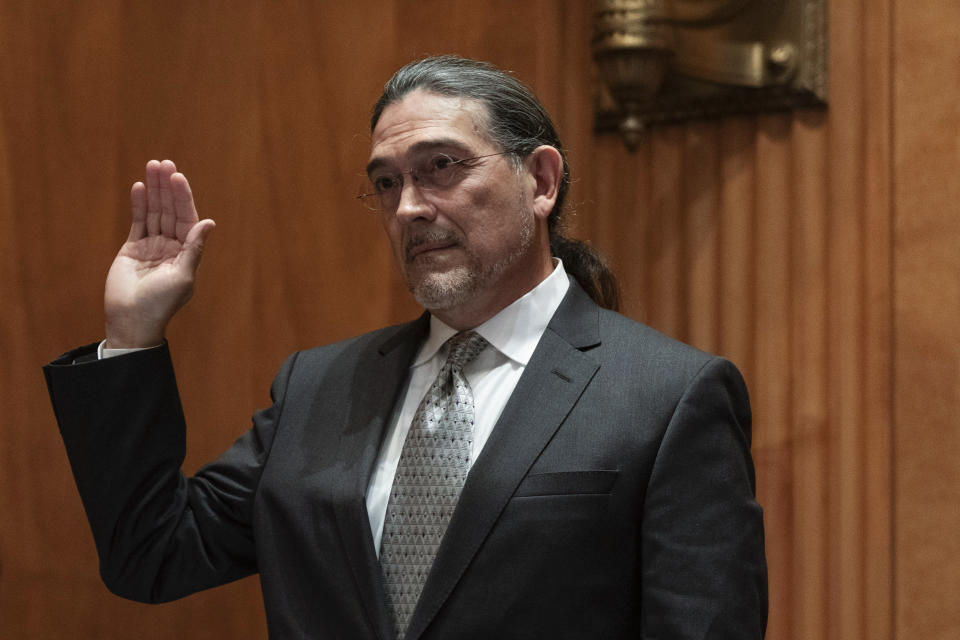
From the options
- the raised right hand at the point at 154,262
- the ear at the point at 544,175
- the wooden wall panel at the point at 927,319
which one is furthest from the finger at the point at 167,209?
the wooden wall panel at the point at 927,319

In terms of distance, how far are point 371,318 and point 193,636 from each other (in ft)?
2.44

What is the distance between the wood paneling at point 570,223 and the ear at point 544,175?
0.41 meters

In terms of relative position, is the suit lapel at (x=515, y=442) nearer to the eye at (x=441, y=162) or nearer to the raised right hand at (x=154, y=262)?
the eye at (x=441, y=162)

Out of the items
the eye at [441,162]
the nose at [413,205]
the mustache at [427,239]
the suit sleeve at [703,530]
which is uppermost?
the eye at [441,162]

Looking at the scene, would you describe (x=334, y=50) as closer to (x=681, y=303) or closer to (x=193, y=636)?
(x=681, y=303)

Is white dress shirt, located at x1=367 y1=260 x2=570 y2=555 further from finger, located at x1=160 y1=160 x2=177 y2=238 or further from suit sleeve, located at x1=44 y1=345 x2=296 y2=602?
finger, located at x1=160 y1=160 x2=177 y2=238

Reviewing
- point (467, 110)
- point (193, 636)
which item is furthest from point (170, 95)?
point (193, 636)

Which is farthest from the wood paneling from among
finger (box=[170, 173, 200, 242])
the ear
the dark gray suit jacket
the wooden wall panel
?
finger (box=[170, 173, 200, 242])

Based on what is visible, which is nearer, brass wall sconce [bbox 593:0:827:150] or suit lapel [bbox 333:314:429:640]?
suit lapel [bbox 333:314:429:640]

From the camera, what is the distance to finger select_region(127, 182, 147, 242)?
5.37ft

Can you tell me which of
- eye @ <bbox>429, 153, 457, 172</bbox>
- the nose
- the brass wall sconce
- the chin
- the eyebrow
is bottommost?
the chin

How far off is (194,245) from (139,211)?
0.33 feet

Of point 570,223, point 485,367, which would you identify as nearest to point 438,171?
point 485,367

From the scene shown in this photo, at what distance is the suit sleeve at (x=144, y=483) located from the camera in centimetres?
156
